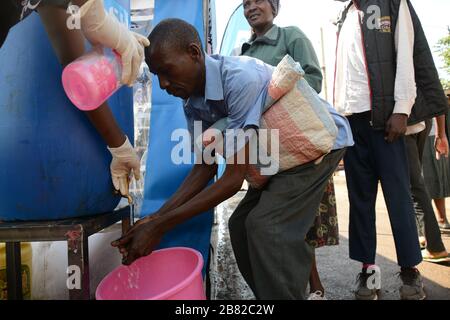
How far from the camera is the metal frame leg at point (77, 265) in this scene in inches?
41.4

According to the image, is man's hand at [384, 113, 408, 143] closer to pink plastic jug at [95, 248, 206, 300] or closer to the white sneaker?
the white sneaker

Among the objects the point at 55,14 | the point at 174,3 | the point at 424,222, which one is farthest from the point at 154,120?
the point at 424,222

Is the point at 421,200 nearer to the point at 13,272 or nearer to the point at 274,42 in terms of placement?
the point at 274,42

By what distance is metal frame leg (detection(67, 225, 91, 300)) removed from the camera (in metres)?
1.05

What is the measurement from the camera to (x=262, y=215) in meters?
1.17

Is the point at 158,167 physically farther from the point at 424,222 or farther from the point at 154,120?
the point at 424,222

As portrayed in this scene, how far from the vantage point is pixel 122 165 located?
127cm

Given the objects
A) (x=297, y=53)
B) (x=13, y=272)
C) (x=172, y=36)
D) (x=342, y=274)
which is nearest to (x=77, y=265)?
(x=13, y=272)

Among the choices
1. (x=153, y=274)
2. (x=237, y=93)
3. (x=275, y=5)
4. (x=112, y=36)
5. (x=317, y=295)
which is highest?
(x=275, y=5)

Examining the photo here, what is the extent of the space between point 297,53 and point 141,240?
1.19 metres

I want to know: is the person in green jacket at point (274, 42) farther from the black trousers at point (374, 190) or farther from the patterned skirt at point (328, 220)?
the patterned skirt at point (328, 220)

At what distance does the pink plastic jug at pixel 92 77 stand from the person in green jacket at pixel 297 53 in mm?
923

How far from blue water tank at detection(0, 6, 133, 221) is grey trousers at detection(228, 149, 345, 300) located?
59 centimetres

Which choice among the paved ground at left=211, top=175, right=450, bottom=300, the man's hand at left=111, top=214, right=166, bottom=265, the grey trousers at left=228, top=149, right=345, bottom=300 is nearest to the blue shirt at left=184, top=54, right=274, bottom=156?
the grey trousers at left=228, top=149, right=345, bottom=300
